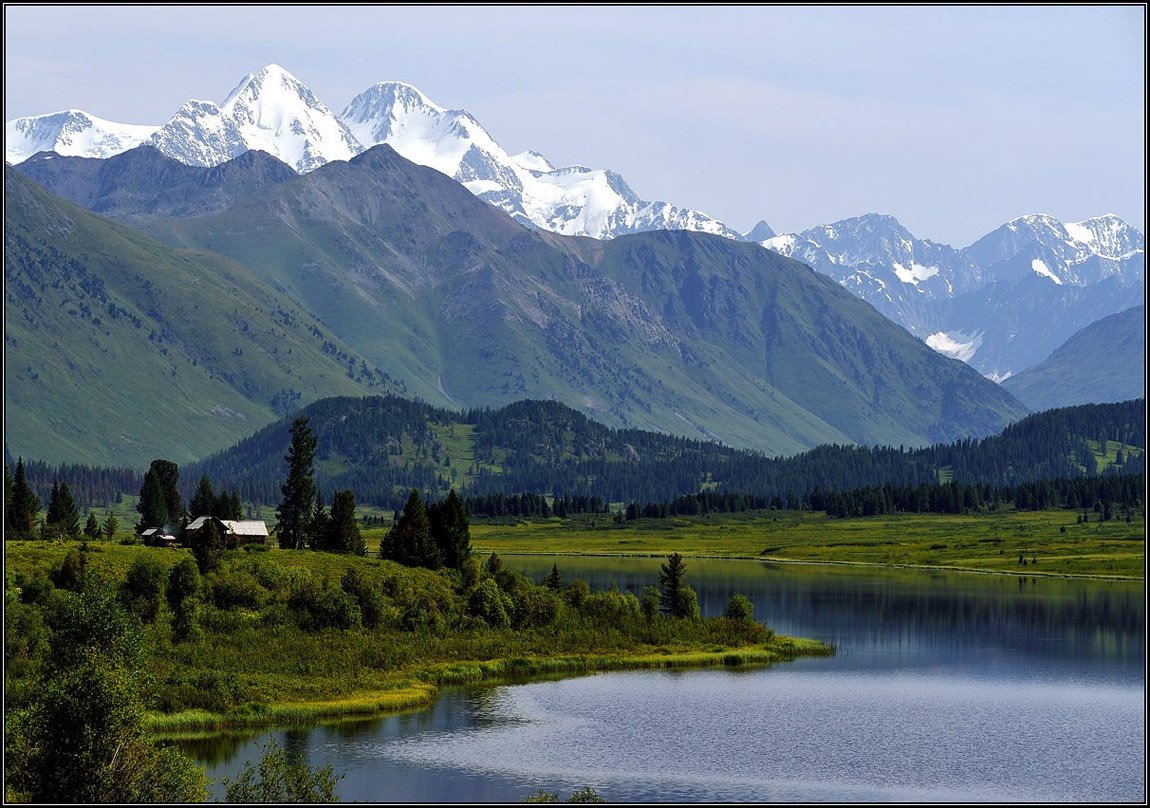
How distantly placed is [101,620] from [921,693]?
233 ft

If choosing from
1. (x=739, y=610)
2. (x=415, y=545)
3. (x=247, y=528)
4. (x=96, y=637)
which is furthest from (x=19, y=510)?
(x=96, y=637)

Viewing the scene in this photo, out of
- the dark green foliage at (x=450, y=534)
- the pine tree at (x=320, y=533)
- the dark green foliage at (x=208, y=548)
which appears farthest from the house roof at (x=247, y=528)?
the dark green foliage at (x=450, y=534)

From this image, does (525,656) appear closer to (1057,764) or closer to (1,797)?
(1057,764)

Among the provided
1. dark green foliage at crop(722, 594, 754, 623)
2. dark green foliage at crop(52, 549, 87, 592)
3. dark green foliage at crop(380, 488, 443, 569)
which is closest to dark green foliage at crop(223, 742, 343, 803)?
dark green foliage at crop(52, 549, 87, 592)

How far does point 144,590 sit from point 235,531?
151ft

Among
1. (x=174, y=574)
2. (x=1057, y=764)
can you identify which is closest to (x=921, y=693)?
(x=1057, y=764)

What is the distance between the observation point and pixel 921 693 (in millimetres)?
129000

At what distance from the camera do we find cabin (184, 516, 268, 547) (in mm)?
164250

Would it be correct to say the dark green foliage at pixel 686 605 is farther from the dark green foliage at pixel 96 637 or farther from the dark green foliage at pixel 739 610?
the dark green foliage at pixel 96 637

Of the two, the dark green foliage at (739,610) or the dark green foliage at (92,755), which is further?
the dark green foliage at (739,610)

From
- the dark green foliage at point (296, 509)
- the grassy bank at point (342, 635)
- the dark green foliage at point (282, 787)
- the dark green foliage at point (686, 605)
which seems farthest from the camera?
the dark green foliage at point (296, 509)

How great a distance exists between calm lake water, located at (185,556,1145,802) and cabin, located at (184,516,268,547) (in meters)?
50.1

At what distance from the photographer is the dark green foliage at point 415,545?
Result: 572 ft

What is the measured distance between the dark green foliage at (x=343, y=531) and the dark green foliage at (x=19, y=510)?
3587 centimetres
